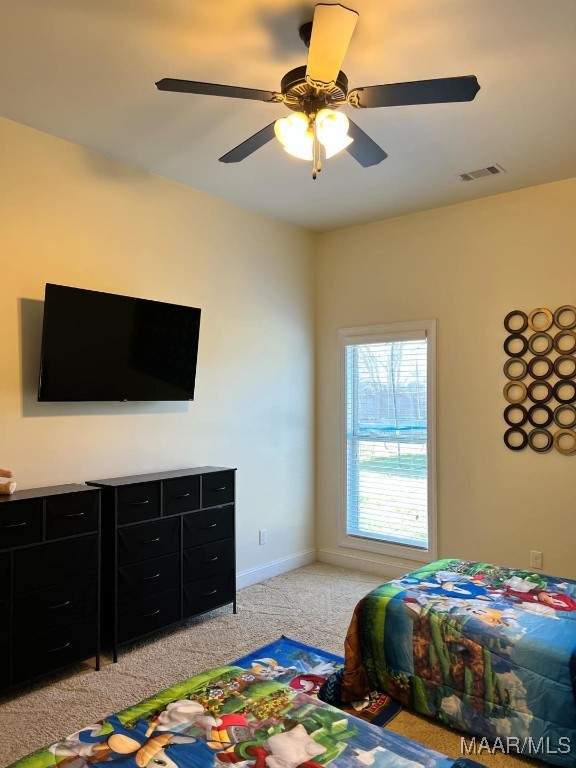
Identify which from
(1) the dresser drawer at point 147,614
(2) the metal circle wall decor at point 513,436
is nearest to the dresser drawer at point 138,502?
(1) the dresser drawer at point 147,614

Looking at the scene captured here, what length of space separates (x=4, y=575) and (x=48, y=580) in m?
0.25

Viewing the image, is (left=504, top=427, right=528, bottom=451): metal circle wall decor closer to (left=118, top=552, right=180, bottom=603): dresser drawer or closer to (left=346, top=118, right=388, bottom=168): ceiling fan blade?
(left=346, top=118, right=388, bottom=168): ceiling fan blade

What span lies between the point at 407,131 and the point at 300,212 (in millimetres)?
1630

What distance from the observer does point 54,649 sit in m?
2.96

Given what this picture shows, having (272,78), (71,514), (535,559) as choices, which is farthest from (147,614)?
(272,78)

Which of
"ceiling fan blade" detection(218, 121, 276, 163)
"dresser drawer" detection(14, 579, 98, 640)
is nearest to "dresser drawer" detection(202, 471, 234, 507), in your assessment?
"dresser drawer" detection(14, 579, 98, 640)

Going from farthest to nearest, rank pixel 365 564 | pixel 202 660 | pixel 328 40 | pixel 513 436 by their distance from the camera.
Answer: pixel 365 564
pixel 513 436
pixel 202 660
pixel 328 40

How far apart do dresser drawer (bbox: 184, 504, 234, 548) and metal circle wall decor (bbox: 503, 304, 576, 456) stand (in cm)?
216

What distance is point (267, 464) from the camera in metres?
4.90

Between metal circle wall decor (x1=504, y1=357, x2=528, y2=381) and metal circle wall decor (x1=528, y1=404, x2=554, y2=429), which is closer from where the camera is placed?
metal circle wall decor (x1=528, y1=404, x2=554, y2=429)

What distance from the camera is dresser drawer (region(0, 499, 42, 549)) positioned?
2775 mm

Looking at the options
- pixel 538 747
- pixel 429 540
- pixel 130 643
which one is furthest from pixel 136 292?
pixel 538 747

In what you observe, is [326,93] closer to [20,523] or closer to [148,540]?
[20,523]

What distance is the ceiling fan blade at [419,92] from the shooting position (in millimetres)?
2070
